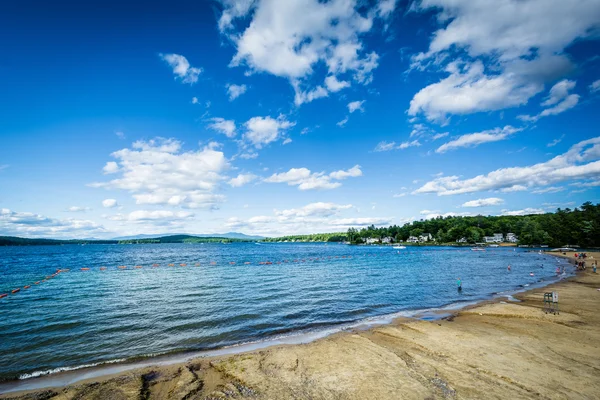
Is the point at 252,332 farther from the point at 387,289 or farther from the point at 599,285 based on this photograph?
the point at 599,285

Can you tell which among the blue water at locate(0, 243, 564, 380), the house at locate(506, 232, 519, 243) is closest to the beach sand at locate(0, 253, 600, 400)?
the blue water at locate(0, 243, 564, 380)

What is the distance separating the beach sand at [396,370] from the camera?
1001 centimetres

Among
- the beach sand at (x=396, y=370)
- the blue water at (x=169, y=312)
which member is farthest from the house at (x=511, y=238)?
the beach sand at (x=396, y=370)

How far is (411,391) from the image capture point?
9.88 meters

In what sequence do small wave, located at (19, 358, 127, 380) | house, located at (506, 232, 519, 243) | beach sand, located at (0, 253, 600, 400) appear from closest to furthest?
beach sand, located at (0, 253, 600, 400) → small wave, located at (19, 358, 127, 380) → house, located at (506, 232, 519, 243)

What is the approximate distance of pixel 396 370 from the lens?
11.7m

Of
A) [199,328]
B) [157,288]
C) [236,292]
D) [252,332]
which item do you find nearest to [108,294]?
[157,288]

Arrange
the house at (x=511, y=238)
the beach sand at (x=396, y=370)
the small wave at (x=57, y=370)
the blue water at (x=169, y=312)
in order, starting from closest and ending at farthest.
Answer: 1. the beach sand at (x=396, y=370)
2. the small wave at (x=57, y=370)
3. the blue water at (x=169, y=312)
4. the house at (x=511, y=238)

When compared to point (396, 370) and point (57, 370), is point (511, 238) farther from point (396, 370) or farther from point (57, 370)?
point (57, 370)

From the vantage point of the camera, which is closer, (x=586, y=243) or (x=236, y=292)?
(x=236, y=292)

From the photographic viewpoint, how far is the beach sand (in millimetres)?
10008

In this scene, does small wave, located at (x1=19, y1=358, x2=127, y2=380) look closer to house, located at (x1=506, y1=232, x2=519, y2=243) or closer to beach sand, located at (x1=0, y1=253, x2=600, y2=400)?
beach sand, located at (x1=0, y1=253, x2=600, y2=400)

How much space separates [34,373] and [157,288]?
22783 mm

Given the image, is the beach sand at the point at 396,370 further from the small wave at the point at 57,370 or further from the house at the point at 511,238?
the house at the point at 511,238
